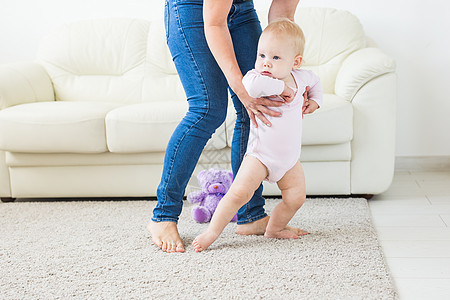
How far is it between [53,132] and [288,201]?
46.1 inches

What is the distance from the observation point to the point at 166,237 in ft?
5.58

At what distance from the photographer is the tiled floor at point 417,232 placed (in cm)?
142

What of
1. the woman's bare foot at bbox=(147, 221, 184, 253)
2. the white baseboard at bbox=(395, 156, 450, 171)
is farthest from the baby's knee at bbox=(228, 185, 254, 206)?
the white baseboard at bbox=(395, 156, 450, 171)

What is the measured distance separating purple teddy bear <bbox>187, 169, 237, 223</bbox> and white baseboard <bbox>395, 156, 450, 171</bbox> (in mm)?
1344

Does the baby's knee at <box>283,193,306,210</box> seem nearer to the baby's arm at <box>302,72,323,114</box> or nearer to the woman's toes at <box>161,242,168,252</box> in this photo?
the baby's arm at <box>302,72,323,114</box>

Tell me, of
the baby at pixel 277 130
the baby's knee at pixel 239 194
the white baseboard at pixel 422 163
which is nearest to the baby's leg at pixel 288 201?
the baby at pixel 277 130

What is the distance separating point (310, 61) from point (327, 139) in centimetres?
74

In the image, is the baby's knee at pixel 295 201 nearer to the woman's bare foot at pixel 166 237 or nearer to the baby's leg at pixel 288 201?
the baby's leg at pixel 288 201

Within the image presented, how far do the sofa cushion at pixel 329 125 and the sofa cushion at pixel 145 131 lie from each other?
0.37 meters

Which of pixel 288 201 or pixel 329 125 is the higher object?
pixel 329 125

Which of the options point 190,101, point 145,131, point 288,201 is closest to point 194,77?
point 190,101

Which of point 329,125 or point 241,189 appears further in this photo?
point 329,125

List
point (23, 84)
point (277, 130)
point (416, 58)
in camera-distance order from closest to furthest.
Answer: point (277, 130), point (23, 84), point (416, 58)

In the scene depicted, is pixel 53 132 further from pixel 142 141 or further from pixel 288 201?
pixel 288 201
